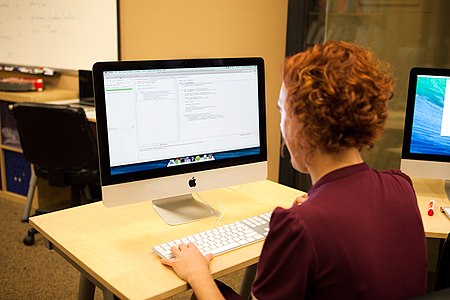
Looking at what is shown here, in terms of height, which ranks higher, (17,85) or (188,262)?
(17,85)

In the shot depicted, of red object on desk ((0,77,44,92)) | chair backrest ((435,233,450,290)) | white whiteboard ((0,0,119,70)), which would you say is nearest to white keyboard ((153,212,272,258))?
chair backrest ((435,233,450,290))

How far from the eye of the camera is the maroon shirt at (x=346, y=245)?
891mm

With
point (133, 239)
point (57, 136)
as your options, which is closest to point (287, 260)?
point (133, 239)

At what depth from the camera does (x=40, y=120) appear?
9.02 feet

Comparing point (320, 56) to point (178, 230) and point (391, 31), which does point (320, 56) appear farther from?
point (391, 31)

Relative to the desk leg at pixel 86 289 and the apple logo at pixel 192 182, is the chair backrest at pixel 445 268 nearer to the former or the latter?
the apple logo at pixel 192 182

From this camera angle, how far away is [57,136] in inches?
108

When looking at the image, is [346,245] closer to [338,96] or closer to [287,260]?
[287,260]

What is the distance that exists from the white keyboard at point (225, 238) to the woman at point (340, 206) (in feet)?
1.27

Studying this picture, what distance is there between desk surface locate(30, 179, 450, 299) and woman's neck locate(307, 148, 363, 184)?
415 mm

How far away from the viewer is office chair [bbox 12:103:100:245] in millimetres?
2684

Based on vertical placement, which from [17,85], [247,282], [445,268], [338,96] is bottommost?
[247,282]

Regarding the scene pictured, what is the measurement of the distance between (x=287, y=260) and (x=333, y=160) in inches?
9.0

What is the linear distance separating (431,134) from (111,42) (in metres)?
2.44
